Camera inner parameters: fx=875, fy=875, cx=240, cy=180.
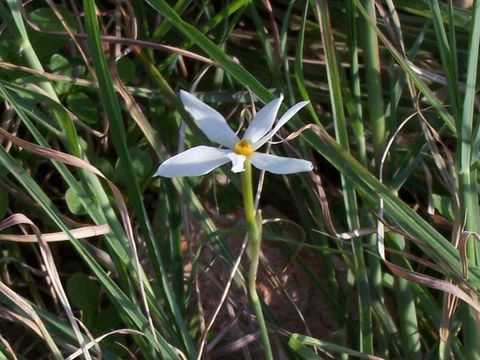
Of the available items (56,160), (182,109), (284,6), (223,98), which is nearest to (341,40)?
(284,6)

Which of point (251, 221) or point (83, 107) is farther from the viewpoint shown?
point (83, 107)

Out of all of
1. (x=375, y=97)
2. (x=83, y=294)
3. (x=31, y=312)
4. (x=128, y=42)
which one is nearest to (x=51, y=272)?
(x=31, y=312)

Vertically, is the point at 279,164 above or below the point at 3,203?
above

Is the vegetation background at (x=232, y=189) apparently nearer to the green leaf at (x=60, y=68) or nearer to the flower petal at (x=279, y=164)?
the green leaf at (x=60, y=68)

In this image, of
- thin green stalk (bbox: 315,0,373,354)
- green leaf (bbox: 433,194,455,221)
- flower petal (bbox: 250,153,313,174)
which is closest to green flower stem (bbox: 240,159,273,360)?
flower petal (bbox: 250,153,313,174)

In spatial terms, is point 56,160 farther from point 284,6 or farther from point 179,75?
point 284,6

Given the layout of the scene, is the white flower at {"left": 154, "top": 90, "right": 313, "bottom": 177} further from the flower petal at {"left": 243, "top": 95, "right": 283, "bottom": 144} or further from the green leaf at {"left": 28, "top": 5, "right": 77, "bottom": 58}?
the green leaf at {"left": 28, "top": 5, "right": 77, "bottom": 58}

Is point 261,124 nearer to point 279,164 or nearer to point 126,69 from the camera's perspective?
point 279,164

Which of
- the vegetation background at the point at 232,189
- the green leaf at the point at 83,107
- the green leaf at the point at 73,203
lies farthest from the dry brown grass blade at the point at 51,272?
the green leaf at the point at 83,107
